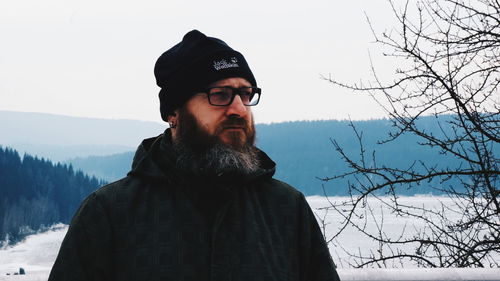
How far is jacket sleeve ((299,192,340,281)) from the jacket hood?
6.9 inches

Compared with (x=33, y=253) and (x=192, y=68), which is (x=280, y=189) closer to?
(x=192, y=68)

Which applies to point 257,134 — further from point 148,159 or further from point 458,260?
point 458,260

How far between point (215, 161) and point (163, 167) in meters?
0.17

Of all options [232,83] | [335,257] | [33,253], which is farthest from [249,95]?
[33,253]

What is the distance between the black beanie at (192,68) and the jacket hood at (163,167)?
12 cm

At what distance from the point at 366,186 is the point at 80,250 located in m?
3.94

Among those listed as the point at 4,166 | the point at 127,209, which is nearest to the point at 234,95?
the point at 127,209

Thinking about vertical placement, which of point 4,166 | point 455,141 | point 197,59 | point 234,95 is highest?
point 4,166

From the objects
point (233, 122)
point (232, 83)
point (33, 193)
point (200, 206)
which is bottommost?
point (200, 206)

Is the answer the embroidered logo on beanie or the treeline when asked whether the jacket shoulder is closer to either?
the embroidered logo on beanie

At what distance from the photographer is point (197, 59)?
1.60 meters

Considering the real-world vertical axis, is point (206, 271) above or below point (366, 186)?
below

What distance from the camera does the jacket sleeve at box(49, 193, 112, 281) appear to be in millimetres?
1392

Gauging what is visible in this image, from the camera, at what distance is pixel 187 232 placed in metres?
1.46
